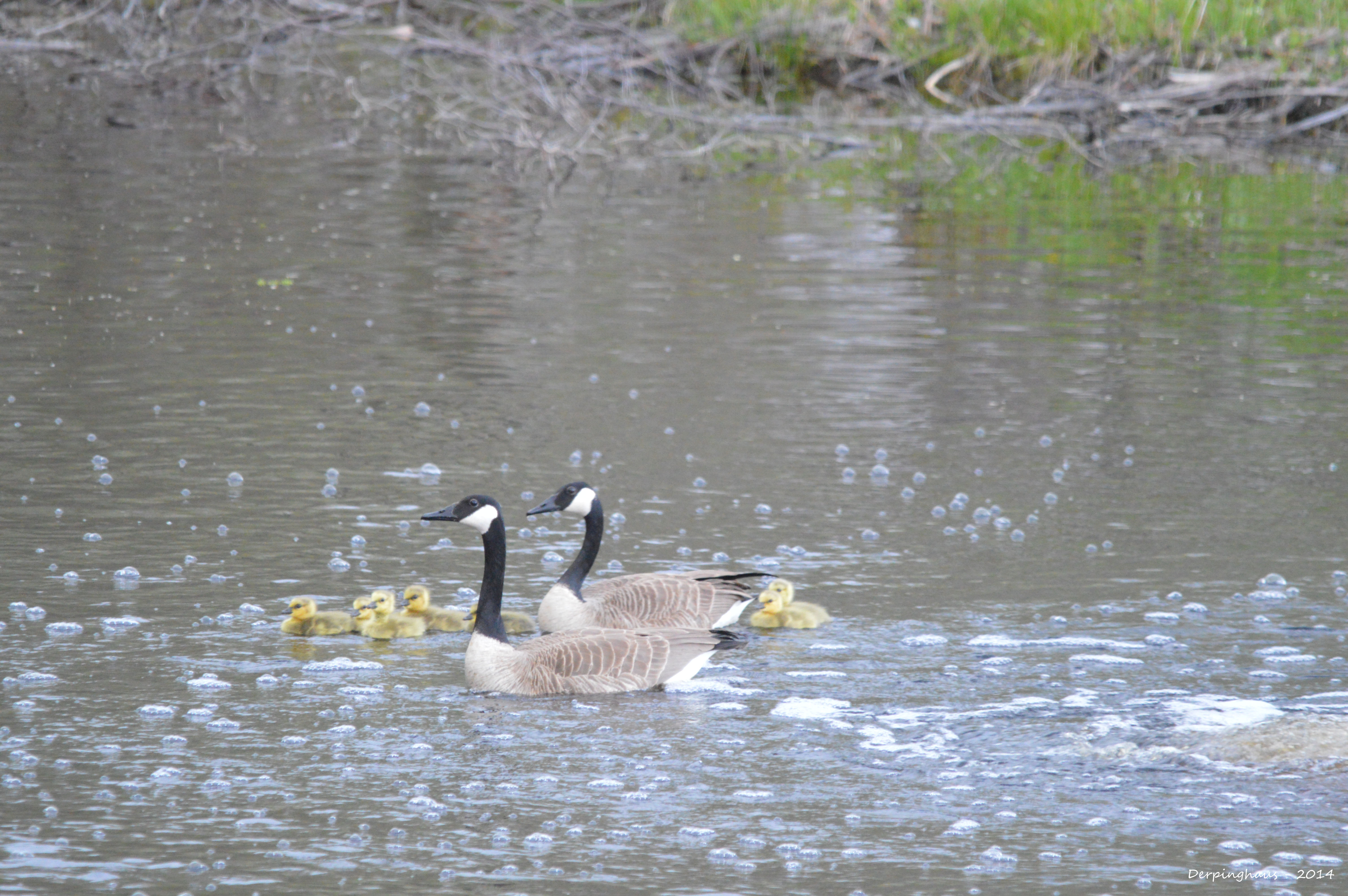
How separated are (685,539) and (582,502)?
5.43 feet

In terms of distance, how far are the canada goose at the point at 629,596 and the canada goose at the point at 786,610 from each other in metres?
0.14

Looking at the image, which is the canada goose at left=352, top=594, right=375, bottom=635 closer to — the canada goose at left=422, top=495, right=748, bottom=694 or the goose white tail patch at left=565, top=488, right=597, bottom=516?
the canada goose at left=422, top=495, right=748, bottom=694

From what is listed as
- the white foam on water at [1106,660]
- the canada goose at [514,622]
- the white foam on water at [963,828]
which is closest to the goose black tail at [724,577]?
the canada goose at [514,622]

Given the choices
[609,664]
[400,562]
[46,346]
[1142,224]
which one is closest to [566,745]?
[609,664]

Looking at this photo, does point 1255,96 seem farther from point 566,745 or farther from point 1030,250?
point 566,745

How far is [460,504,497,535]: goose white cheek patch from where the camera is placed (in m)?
9.03

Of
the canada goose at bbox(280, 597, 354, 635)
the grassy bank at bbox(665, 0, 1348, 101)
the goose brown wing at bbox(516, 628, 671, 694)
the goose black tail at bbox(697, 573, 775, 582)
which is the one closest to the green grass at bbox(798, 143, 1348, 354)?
the grassy bank at bbox(665, 0, 1348, 101)

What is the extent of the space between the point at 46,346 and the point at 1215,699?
37.3 ft

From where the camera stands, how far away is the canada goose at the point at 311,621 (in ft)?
29.9

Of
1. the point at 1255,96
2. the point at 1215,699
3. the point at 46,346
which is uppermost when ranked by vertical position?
the point at 1255,96

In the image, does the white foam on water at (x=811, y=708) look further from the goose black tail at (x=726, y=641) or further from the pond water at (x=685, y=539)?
the goose black tail at (x=726, y=641)

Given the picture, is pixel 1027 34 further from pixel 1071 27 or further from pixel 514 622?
pixel 514 622

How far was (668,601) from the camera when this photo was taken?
9.54 meters

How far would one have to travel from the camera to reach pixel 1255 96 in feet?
104
